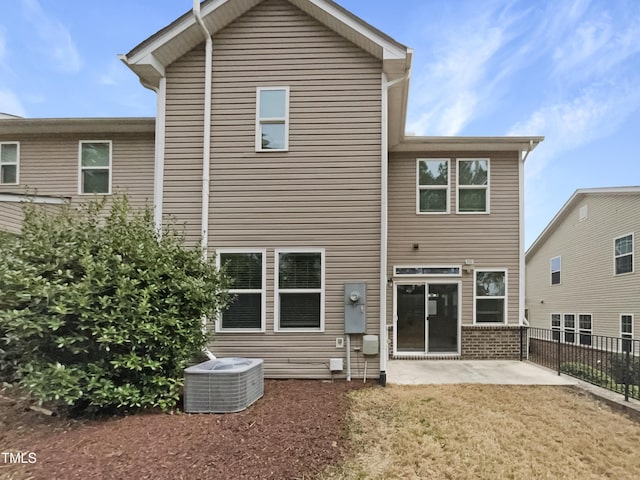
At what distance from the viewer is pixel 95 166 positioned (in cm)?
907

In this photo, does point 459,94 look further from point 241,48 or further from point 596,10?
point 241,48

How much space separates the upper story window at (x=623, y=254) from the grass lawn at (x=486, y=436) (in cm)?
823

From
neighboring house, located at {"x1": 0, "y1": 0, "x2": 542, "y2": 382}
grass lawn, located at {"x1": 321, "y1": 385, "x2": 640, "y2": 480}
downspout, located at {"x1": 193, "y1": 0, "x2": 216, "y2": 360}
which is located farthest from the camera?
downspout, located at {"x1": 193, "y1": 0, "x2": 216, "y2": 360}

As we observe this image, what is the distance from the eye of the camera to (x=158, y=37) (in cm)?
642

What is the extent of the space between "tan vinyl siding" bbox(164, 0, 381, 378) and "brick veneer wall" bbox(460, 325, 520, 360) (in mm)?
4134

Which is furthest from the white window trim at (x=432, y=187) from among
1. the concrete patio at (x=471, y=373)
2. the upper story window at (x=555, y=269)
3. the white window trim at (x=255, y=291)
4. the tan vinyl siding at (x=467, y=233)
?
the upper story window at (x=555, y=269)

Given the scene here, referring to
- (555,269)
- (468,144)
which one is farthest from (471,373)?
(555,269)

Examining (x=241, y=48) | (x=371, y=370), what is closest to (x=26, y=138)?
(x=241, y=48)

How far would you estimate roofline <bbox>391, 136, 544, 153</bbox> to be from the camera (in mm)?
9180

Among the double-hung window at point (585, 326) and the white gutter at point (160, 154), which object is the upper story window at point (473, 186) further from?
the double-hung window at point (585, 326)

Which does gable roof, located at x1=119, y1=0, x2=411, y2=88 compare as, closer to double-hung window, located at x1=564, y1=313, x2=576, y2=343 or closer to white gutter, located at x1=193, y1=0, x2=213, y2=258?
white gutter, located at x1=193, y1=0, x2=213, y2=258

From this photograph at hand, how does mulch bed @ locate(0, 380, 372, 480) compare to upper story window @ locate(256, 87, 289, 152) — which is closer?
mulch bed @ locate(0, 380, 372, 480)

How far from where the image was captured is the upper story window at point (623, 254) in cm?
1172

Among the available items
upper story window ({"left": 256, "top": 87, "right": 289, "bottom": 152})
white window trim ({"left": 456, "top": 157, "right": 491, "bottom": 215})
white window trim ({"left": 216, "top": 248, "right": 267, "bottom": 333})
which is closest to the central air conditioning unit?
white window trim ({"left": 216, "top": 248, "right": 267, "bottom": 333})
